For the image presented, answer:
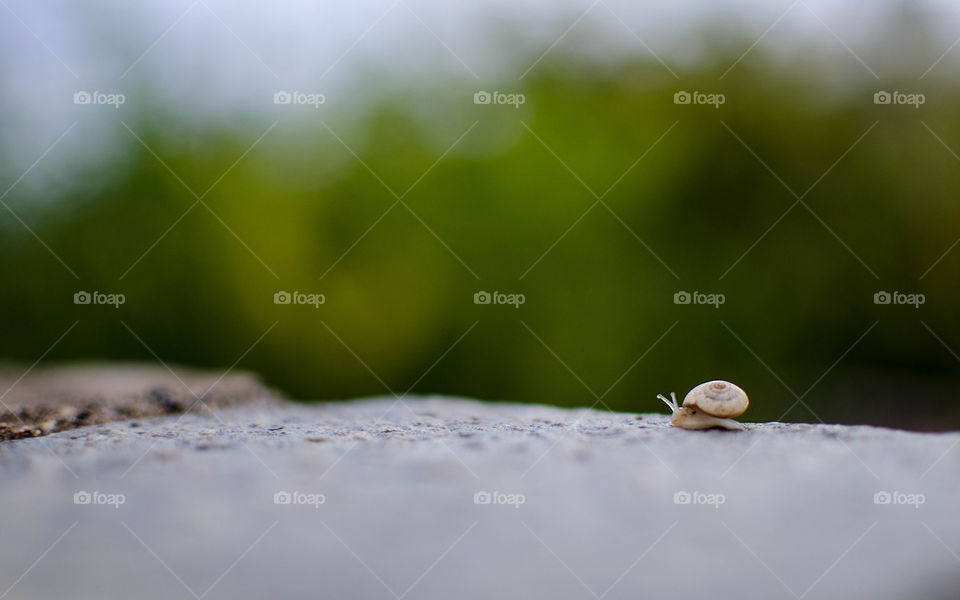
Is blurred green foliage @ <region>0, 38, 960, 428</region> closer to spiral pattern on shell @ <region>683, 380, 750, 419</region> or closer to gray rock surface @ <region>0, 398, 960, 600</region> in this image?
spiral pattern on shell @ <region>683, 380, 750, 419</region>

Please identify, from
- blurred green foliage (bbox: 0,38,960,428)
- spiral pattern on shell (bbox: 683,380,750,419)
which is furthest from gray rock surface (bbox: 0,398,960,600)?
blurred green foliage (bbox: 0,38,960,428)

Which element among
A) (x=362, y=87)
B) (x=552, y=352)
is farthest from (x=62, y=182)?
(x=552, y=352)

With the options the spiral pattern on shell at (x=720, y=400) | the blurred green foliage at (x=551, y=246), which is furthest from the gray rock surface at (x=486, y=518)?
the blurred green foliage at (x=551, y=246)

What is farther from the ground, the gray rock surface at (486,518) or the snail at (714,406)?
the snail at (714,406)

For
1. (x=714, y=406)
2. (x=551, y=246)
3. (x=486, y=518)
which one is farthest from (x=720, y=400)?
(x=551, y=246)

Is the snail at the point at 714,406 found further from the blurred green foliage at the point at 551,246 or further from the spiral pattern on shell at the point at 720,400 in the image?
the blurred green foliage at the point at 551,246

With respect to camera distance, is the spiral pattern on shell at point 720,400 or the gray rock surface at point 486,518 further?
the spiral pattern on shell at point 720,400

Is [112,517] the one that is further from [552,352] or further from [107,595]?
[552,352]

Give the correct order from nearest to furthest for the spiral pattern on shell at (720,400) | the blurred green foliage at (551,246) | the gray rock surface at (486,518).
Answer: the gray rock surface at (486,518), the spiral pattern on shell at (720,400), the blurred green foliage at (551,246)
